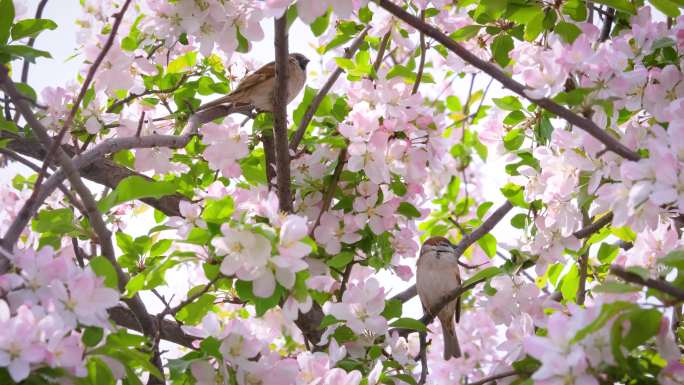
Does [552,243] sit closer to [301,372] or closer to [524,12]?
[524,12]

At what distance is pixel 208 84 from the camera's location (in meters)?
3.65

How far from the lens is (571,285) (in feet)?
10.6

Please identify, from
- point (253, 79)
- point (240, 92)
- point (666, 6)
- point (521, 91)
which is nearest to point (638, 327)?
point (521, 91)

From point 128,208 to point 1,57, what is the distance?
5.09 feet

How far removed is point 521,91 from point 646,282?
81cm

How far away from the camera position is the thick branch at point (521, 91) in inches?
82.0

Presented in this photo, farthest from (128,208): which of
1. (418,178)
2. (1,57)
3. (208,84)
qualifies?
(418,178)

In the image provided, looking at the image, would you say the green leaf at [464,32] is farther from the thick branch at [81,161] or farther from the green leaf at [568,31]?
the thick branch at [81,161]

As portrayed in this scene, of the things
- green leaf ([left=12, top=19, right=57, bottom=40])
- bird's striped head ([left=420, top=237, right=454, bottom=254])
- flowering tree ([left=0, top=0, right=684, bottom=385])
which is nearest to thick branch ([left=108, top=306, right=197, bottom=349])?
flowering tree ([left=0, top=0, right=684, bottom=385])

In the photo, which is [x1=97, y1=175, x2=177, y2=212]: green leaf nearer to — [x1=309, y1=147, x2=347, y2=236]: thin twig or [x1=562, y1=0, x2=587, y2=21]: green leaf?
[x1=309, y1=147, x2=347, y2=236]: thin twig

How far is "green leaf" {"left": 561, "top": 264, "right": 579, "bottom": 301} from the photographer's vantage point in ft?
10.6

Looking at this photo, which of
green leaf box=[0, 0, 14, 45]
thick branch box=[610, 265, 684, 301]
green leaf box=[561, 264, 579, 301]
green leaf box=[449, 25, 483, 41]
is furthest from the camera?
green leaf box=[561, 264, 579, 301]

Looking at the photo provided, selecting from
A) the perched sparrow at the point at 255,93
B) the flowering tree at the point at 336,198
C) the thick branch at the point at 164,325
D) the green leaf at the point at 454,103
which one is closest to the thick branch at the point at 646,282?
the flowering tree at the point at 336,198

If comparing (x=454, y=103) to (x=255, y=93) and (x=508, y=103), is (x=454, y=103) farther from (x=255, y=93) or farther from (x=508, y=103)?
(x=508, y=103)
